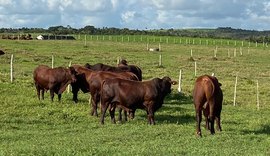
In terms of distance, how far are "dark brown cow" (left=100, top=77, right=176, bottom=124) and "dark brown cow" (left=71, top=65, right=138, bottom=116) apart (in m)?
1.45

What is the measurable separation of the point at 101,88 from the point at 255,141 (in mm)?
6104

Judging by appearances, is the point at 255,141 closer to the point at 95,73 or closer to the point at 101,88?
the point at 101,88

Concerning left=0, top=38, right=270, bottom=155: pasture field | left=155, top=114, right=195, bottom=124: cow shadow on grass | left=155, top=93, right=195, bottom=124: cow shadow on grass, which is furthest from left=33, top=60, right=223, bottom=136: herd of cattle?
left=155, top=93, right=195, bottom=124: cow shadow on grass

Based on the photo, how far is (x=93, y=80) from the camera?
65.1 ft

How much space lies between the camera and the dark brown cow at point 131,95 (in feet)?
57.9

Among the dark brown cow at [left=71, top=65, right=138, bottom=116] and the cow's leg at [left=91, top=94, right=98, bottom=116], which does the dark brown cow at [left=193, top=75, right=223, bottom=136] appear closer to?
the cow's leg at [left=91, top=94, right=98, bottom=116]

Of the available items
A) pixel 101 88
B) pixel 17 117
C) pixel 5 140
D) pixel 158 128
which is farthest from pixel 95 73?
pixel 5 140

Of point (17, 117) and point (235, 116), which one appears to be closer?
point (17, 117)

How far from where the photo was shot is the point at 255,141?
14.8 meters

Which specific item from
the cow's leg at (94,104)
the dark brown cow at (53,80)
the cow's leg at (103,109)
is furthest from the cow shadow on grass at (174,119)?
the dark brown cow at (53,80)

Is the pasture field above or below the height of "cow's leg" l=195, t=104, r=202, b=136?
below

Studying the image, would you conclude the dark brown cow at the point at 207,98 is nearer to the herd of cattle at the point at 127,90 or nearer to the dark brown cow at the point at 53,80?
the herd of cattle at the point at 127,90

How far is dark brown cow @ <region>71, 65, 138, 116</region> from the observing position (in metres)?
19.5

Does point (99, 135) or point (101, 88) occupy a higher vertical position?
point (101, 88)
